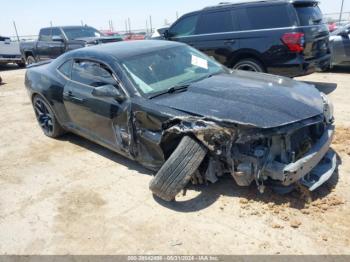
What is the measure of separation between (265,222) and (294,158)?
0.63 meters

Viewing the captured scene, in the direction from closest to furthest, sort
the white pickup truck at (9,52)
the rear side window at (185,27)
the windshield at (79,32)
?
the rear side window at (185,27) < the windshield at (79,32) < the white pickup truck at (9,52)

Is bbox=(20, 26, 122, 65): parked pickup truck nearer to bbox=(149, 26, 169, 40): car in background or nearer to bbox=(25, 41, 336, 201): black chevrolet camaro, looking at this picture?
bbox=(149, 26, 169, 40): car in background

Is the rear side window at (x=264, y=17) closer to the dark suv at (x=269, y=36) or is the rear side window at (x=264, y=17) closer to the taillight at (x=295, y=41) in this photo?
the dark suv at (x=269, y=36)

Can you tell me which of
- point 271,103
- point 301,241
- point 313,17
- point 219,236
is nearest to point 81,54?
point 271,103

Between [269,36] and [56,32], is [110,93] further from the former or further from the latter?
[56,32]

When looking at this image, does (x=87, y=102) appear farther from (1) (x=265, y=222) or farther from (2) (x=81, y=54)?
(1) (x=265, y=222)

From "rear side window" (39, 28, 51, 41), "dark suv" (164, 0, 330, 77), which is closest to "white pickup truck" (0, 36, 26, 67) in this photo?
"rear side window" (39, 28, 51, 41)

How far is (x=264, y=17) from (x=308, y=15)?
2.73ft

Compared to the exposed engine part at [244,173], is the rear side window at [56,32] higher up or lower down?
higher up

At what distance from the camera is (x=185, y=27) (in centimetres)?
801

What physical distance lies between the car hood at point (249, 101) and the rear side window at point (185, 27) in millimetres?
4209

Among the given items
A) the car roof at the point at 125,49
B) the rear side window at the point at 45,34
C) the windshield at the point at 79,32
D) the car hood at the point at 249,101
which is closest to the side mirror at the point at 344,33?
the car hood at the point at 249,101

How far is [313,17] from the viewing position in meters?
6.65

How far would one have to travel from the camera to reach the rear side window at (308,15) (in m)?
6.39
